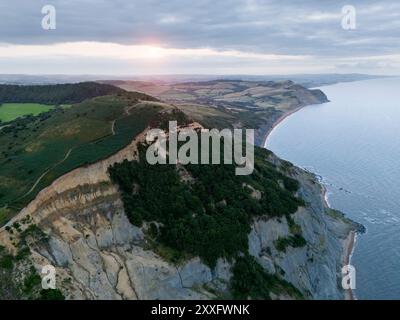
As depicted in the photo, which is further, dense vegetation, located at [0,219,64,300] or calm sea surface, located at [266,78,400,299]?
calm sea surface, located at [266,78,400,299]

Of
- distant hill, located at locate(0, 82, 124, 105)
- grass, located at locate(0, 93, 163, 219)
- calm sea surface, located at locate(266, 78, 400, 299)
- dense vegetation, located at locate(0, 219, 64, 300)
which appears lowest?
calm sea surface, located at locate(266, 78, 400, 299)

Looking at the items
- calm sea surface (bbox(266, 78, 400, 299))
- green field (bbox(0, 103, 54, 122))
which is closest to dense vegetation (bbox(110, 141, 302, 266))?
calm sea surface (bbox(266, 78, 400, 299))

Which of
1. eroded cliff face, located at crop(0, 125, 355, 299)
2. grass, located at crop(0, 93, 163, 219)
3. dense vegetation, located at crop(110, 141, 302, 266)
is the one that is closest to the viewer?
eroded cliff face, located at crop(0, 125, 355, 299)

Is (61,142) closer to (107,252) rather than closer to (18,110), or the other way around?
(107,252)

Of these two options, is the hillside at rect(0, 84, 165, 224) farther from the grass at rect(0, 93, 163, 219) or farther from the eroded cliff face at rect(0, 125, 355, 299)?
the eroded cliff face at rect(0, 125, 355, 299)

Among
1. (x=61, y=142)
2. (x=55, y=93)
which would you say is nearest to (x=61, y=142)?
(x=61, y=142)

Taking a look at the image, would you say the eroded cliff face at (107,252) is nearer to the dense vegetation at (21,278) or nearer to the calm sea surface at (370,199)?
the dense vegetation at (21,278)

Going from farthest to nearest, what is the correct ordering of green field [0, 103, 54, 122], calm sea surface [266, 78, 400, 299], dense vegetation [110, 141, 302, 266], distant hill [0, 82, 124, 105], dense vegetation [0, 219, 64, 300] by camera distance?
1. distant hill [0, 82, 124, 105]
2. green field [0, 103, 54, 122]
3. calm sea surface [266, 78, 400, 299]
4. dense vegetation [110, 141, 302, 266]
5. dense vegetation [0, 219, 64, 300]
